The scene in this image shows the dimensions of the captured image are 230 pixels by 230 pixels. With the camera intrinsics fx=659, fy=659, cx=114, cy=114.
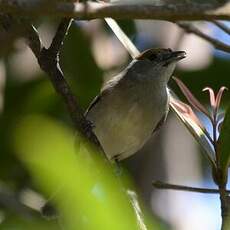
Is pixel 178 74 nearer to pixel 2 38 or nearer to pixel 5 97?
pixel 5 97

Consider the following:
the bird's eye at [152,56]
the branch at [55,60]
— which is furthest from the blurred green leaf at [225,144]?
the bird's eye at [152,56]

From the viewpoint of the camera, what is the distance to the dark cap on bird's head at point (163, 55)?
14.2 ft

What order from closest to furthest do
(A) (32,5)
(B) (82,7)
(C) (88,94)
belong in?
(A) (32,5)
(B) (82,7)
(C) (88,94)

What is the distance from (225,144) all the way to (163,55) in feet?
8.99

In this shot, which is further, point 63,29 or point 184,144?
point 184,144

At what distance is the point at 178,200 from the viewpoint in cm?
454

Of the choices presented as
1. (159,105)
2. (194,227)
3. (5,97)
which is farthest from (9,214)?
(159,105)

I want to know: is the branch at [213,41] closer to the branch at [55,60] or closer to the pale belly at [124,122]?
the branch at [55,60]

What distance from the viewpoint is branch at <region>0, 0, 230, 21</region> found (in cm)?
132

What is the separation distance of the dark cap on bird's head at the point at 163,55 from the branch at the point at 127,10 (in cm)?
282

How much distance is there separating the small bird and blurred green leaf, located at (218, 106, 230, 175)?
2210mm

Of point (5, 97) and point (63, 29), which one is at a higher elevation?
point (63, 29)

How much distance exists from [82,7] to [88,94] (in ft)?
9.81

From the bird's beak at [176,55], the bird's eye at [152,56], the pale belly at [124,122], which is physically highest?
the bird's beak at [176,55]
